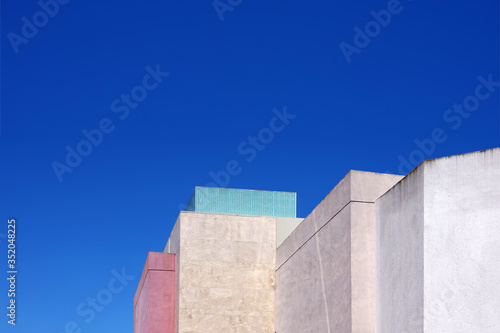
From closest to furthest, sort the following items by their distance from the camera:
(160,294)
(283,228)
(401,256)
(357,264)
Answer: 1. (401,256)
2. (357,264)
3. (160,294)
4. (283,228)

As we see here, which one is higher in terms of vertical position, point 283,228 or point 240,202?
point 240,202

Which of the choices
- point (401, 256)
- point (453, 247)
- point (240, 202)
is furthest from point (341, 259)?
point (240, 202)

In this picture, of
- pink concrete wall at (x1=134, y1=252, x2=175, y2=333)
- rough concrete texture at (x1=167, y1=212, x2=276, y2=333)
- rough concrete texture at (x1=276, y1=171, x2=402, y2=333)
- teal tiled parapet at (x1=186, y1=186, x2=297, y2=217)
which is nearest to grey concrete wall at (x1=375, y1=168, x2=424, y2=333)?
rough concrete texture at (x1=276, y1=171, x2=402, y2=333)

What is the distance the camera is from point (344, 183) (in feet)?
41.7

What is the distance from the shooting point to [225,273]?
19.0 m

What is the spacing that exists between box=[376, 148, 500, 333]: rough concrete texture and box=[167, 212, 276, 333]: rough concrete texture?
8.73 meters

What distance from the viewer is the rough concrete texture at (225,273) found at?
60.9 feet

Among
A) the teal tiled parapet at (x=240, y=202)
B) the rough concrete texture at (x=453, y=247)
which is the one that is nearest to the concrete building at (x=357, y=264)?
the rough concrete texture at (x=453, y=247)

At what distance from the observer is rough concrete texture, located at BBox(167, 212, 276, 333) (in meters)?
18.6

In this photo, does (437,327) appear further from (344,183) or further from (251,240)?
(251,240)

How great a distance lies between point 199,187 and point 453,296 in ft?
41.7

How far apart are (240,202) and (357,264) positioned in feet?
32.1

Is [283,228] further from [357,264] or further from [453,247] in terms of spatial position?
[453,247]

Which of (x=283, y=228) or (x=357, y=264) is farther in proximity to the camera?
(x=283, y=228)
